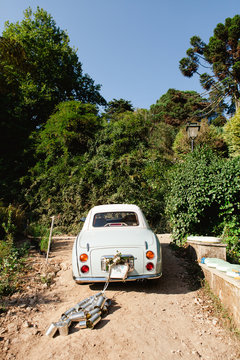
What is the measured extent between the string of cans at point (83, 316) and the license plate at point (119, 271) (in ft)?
→ 1.11

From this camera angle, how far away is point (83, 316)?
2.70 meters

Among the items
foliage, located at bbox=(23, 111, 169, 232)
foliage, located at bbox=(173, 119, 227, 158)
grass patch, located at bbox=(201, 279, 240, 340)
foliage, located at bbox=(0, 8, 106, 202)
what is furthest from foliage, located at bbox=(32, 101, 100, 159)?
grass patch, located at bbox=(201, 279, 240, 340)

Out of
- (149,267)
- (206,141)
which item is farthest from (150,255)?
(206,141)

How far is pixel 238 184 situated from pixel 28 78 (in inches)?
570

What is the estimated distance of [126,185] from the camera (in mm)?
9750

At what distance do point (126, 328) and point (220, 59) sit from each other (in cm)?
2319

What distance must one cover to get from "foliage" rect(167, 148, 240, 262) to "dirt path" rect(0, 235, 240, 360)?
1.92m

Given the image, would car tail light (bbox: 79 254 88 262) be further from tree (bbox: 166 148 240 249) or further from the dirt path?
tree (bbox: 166 148 240 249)

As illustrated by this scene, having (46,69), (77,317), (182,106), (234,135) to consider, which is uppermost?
(182,106)

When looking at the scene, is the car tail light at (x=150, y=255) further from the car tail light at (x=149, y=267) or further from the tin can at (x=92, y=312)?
the tin can at (x=92, y=312)

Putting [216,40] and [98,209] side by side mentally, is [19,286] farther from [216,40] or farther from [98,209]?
[216,40]

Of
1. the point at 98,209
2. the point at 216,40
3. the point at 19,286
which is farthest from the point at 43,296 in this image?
the point at 216,40

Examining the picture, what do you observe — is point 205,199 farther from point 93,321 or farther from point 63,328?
point 63,328

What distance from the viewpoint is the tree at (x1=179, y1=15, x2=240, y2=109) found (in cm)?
1974
